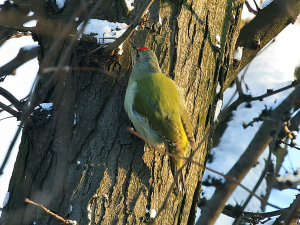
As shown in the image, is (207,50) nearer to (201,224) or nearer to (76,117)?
(76,117)

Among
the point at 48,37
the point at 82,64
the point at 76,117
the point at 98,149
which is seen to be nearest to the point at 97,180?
the point at 98,149

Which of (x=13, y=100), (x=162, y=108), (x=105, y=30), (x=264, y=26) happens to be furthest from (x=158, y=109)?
(x=264, y=26)

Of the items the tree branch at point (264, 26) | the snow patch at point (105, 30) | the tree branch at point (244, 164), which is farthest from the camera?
the tree branch at point (264, 26)

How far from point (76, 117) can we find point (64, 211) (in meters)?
0.70

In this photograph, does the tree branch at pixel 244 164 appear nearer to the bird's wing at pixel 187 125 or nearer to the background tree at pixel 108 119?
the background tree at pixel 108 119

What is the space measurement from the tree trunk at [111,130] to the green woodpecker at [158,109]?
71 mm

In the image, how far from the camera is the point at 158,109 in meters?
3.09

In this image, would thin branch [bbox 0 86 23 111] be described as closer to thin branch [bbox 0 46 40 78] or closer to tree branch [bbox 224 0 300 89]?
thin branch [bbox 0 46 40 78]

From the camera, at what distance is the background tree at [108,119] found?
2486 mm

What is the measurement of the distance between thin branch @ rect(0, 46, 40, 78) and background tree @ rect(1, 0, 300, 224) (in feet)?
3.39

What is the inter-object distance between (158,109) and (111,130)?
0.58 meters

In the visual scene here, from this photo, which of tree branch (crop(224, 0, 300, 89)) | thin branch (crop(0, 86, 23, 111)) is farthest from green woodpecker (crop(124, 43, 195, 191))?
tree branch (crop(224, 0, 300, 89))

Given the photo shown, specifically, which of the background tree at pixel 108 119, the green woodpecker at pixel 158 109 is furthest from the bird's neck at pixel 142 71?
the background tree at pixel 108 119

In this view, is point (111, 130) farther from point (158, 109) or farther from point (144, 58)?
point (144, 58)
